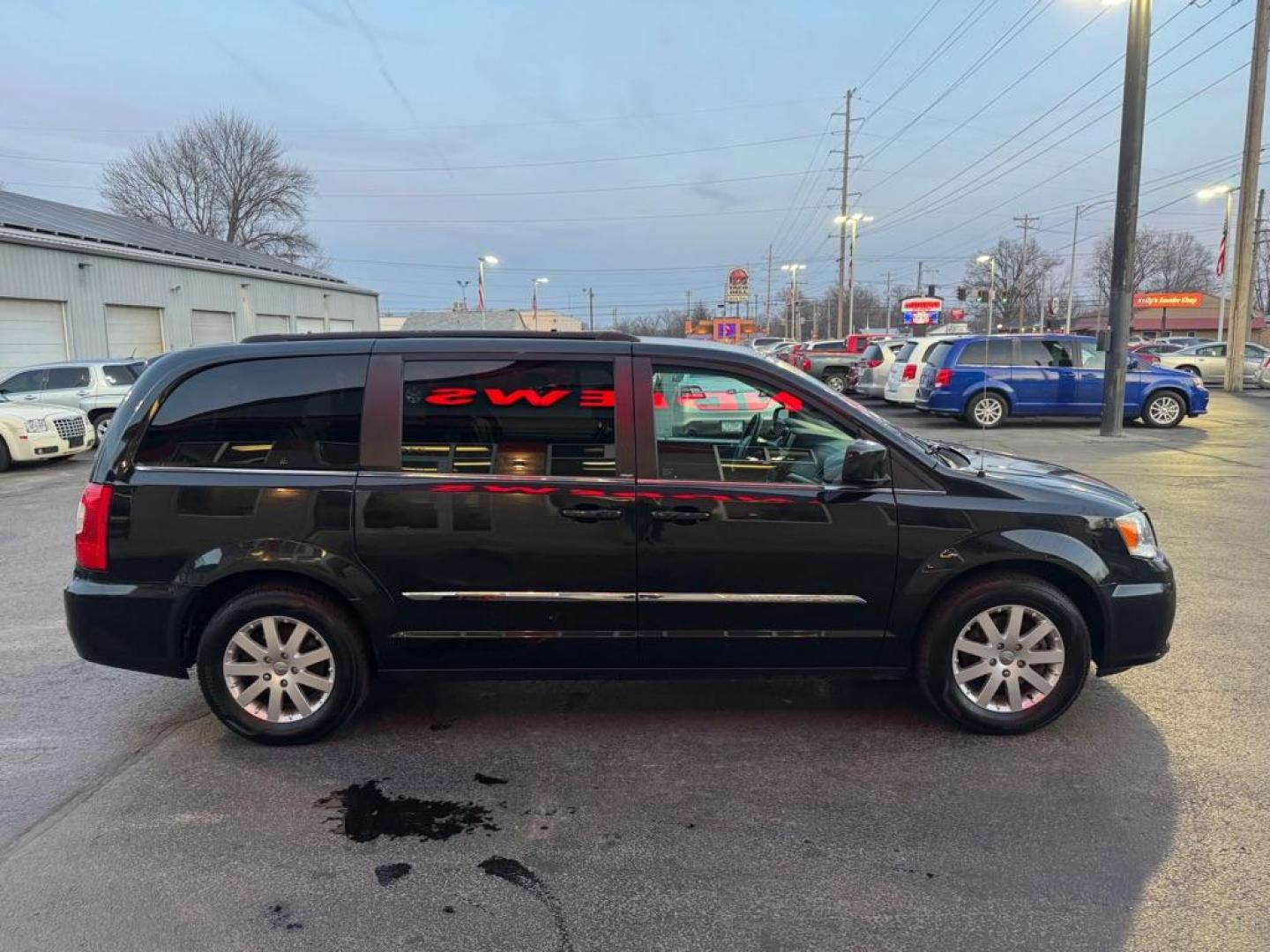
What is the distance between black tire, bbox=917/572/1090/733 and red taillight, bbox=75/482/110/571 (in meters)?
3.59

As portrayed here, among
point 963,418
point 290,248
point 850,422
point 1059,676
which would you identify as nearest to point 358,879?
point 850,422

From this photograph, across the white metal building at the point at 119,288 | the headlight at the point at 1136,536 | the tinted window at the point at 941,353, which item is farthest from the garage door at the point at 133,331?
the headlight at the point at 1136,536

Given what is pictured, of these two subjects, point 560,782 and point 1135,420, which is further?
point 1135,420

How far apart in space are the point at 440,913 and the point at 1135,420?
18.0 m

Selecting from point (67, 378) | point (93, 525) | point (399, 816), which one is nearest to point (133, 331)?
point (67, 378)

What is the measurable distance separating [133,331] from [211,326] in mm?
4241

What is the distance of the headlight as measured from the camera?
3662 mm

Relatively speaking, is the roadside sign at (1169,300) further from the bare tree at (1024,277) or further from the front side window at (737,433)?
the front side window at (737,433)

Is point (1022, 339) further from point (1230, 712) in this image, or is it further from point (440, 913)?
point (440, 913)

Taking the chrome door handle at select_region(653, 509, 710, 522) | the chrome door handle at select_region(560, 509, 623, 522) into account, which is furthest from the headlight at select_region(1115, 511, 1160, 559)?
the chrome door handle at select_region(560, 509, 623, 522)

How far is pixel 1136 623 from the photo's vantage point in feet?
12.0

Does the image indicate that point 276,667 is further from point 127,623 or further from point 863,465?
point 863,465

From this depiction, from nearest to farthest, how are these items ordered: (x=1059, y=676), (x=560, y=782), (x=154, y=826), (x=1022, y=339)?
(x=154, y=826) → (x=560, y=782) → (x=1059, y=676) → (x=1022, y=339)

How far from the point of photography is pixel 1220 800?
3.14 metres
